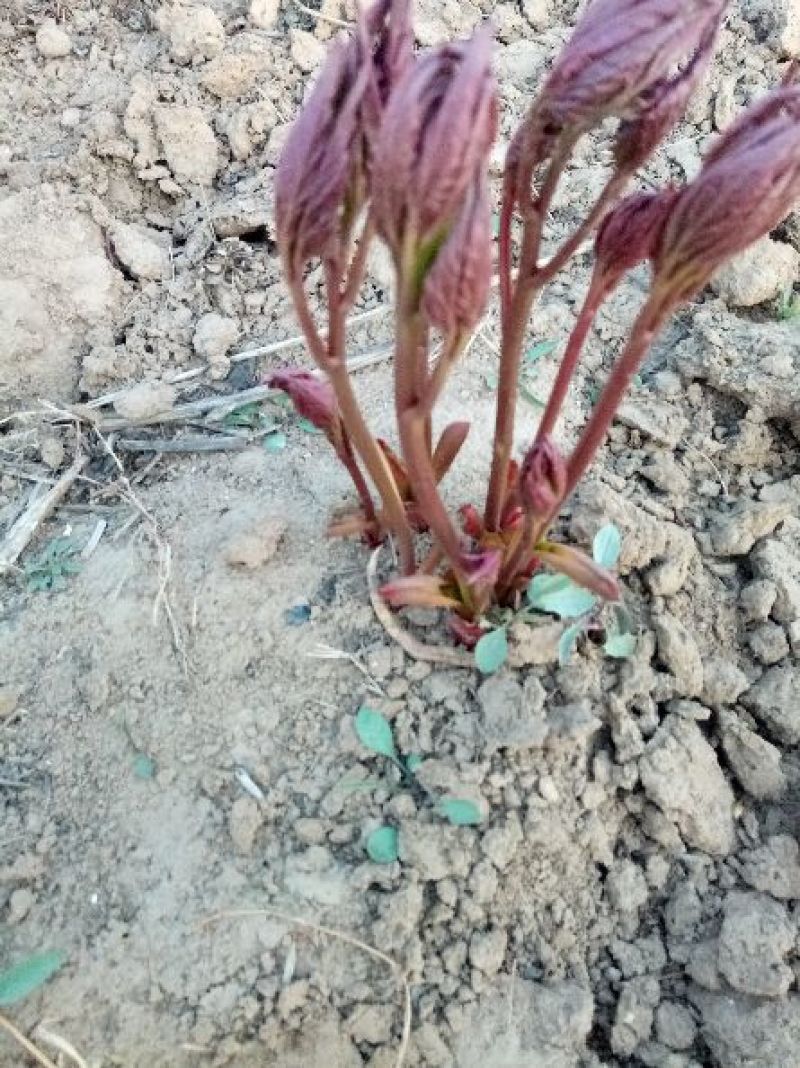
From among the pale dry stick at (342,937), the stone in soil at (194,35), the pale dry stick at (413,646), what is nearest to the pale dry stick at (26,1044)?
the pale dry stick at (342,937)

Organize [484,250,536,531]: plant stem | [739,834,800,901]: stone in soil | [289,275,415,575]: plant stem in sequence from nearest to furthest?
1. [289,275,415,575]: plant stem
2. [484,250,536,531]: plant stem
3. [739,834,800,901]: stone in soil

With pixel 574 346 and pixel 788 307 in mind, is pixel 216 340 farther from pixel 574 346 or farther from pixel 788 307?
pixel 788 307

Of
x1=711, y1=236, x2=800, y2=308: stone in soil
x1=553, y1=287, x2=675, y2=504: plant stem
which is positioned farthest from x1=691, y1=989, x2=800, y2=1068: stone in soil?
x1=711, y1=236, x2=800, y2=308: stone in soil

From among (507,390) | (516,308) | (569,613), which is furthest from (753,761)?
(516,308)

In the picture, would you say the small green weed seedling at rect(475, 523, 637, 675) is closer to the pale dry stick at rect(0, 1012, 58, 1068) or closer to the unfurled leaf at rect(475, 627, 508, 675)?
the unfurled leaf at rect(475, 627, 508, 675)

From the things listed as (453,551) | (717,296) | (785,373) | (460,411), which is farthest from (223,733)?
(717,296)

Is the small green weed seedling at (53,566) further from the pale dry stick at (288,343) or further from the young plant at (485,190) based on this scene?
the young plant at (485,190)
